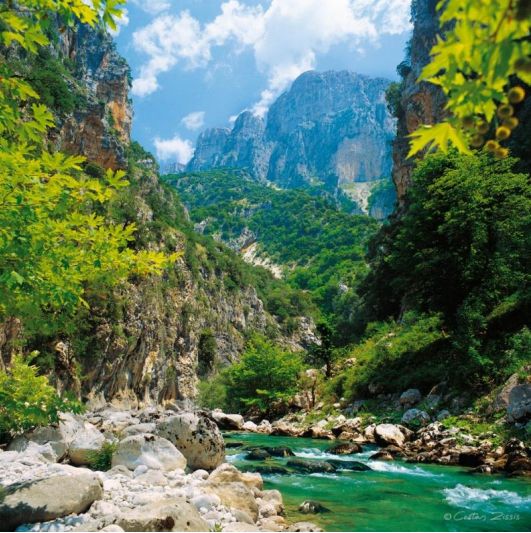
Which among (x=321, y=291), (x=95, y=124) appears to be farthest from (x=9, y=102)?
(x=321, y=291)

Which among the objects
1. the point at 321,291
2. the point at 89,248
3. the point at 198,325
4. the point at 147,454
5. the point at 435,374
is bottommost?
the point at 147,454

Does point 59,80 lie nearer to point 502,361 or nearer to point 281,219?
point 502,361

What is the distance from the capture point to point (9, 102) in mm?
4207

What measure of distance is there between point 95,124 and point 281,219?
10993 cm

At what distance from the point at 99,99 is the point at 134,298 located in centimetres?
4234

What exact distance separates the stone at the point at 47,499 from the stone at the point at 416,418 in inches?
601

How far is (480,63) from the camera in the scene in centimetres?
189

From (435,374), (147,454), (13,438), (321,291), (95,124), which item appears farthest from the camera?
(321,291)

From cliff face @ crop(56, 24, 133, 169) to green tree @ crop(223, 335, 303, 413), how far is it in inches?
1124

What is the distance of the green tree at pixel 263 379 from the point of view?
37.9m

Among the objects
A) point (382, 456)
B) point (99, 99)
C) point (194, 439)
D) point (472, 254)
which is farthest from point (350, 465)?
point (99, 99)

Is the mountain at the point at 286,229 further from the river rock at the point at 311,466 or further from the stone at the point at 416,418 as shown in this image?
the river rock at the point at 311,466

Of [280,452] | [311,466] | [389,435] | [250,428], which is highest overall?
[389,435]

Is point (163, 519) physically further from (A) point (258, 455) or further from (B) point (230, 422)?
(B) point (230, 422)
